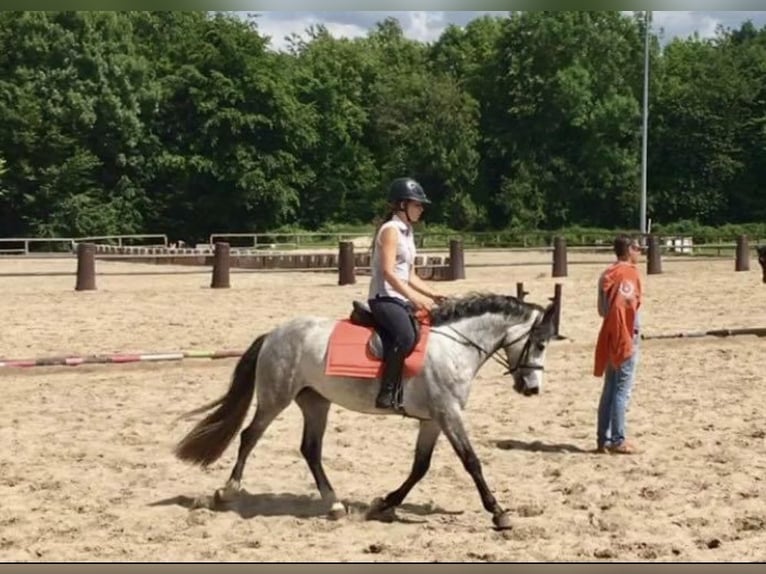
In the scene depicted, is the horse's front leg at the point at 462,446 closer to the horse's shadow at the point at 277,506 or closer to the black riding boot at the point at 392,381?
the black riding boot at the point at 392,381

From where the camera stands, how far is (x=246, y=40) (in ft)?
193

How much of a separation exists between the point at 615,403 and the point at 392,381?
2.71m

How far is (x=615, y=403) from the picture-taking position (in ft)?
28.1

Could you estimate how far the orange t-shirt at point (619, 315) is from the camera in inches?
336

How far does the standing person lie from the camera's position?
849 cm

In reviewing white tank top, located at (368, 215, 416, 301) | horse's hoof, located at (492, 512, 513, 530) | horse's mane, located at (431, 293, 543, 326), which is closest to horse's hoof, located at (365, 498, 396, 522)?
horse's hoof, located at (492, 512, 513, 530)

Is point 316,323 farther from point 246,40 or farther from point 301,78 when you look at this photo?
point 301,78

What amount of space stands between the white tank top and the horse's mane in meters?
0.37

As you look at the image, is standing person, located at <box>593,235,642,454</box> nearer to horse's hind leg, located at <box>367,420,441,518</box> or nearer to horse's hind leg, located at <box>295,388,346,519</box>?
horse's hind leg, located at <box>367,420,441,518</box>

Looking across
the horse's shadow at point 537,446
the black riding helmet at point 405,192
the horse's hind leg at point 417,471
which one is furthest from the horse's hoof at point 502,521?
the horse's shadow at point 537,446

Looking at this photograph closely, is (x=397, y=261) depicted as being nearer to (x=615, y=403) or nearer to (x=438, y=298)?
(x=438, y=298)

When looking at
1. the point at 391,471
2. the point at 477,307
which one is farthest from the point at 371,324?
the point at 391,471

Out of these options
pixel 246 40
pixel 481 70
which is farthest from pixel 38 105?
pixel 481 70

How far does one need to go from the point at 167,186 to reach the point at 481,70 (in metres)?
21.1
